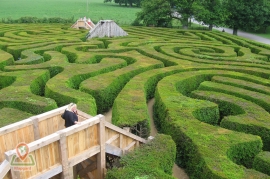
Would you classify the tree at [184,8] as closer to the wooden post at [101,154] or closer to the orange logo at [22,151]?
the wooden post at [101,154]

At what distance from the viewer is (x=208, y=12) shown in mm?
39000

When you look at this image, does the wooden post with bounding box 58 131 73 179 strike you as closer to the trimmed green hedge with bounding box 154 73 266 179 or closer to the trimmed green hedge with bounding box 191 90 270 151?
the trimmed green hedge with bounding box 154 73 266 179

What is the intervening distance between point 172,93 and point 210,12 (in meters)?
29.3

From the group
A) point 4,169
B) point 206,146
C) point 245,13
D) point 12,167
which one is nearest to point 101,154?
point 12,167

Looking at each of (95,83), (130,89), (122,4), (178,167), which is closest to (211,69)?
(130,89)

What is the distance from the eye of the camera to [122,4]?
111 metres

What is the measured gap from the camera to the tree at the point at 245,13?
1740 inches

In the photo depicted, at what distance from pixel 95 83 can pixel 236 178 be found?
911cm

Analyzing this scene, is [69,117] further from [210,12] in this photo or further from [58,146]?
[210,12]

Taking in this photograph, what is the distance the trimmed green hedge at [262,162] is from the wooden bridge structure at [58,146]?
168 inches

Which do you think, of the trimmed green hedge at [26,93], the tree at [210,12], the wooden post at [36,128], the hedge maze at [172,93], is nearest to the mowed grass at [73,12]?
the tree at [210,12]

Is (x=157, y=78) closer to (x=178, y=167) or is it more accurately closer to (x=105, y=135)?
(x=178, y=167)

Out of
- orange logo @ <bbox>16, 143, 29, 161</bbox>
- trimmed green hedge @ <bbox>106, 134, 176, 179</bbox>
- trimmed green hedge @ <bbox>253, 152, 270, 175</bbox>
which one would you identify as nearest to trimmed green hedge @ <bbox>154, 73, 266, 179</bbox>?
trimmed green hedge @ <bbox>253, 152, 270, 175</bbox>

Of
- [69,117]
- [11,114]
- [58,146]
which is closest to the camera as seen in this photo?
[58,146]
